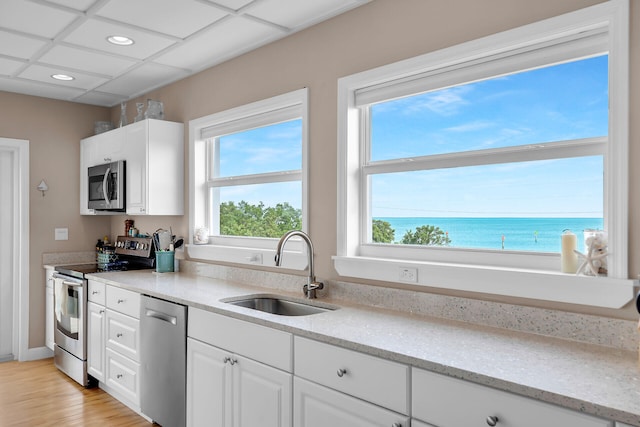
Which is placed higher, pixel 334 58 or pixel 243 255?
pixel 334 58

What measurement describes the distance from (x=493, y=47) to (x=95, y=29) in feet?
7.64

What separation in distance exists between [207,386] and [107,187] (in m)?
2.42

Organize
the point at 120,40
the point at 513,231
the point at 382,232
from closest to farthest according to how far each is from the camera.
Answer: the point at 513,231
the point at 382,232
the point at 120,40

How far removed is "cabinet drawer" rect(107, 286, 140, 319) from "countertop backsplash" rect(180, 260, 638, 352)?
2.92ft

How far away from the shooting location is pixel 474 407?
1484mm

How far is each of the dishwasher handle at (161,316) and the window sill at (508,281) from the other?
3.53 feet

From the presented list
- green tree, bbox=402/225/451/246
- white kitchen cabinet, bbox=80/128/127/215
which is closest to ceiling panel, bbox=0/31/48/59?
white kitchen cabinet, bbox=80/128/127/215

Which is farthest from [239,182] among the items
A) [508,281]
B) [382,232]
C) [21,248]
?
[21,248]

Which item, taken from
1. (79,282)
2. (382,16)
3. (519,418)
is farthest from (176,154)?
(519,418)

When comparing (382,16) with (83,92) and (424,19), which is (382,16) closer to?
(424,19)

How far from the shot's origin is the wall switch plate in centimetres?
479

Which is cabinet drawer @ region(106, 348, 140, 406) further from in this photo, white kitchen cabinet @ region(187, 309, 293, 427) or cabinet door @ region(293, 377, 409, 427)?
cabinet door @ region(293, 377, 409, 427)

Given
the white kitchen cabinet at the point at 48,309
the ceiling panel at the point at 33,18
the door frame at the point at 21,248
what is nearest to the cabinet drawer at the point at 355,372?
the ceiling panel at the point at 33,18

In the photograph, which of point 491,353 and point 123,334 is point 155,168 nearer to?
point 123,334
